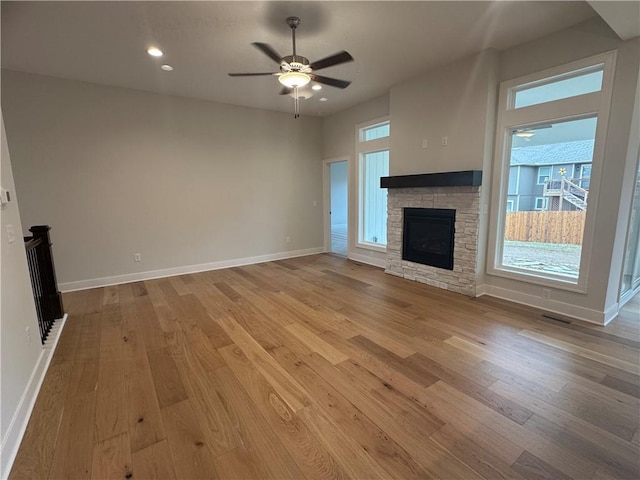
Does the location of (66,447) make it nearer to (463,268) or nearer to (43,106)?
(463,268)

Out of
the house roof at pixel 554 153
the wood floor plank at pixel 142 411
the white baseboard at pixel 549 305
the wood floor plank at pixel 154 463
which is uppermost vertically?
the house roof at pixel 554 153

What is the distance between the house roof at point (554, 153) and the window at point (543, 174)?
70mm

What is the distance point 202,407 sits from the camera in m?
1.98

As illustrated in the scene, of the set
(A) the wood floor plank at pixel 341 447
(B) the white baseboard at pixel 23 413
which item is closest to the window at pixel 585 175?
(A) the wood floor plank at pixel 341 447

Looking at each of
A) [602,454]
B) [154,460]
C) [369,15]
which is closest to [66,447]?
[154,460]

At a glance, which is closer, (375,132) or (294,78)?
(294,78)

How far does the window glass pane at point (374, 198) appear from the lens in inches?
225

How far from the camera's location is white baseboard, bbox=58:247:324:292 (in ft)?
15.0

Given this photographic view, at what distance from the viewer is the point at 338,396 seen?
2.08 metres

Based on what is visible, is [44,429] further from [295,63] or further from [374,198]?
[374,198]

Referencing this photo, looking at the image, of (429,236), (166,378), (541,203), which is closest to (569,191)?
(541,203)

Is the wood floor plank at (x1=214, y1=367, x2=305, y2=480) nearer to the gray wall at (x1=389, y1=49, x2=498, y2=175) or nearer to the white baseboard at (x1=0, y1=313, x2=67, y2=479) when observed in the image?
the white baseboard at (x1=0, y1=313, x2=67, y2=479)

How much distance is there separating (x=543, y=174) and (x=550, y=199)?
12.6 inches

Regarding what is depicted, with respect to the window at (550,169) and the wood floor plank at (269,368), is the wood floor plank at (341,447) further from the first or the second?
the window at (550,169)
